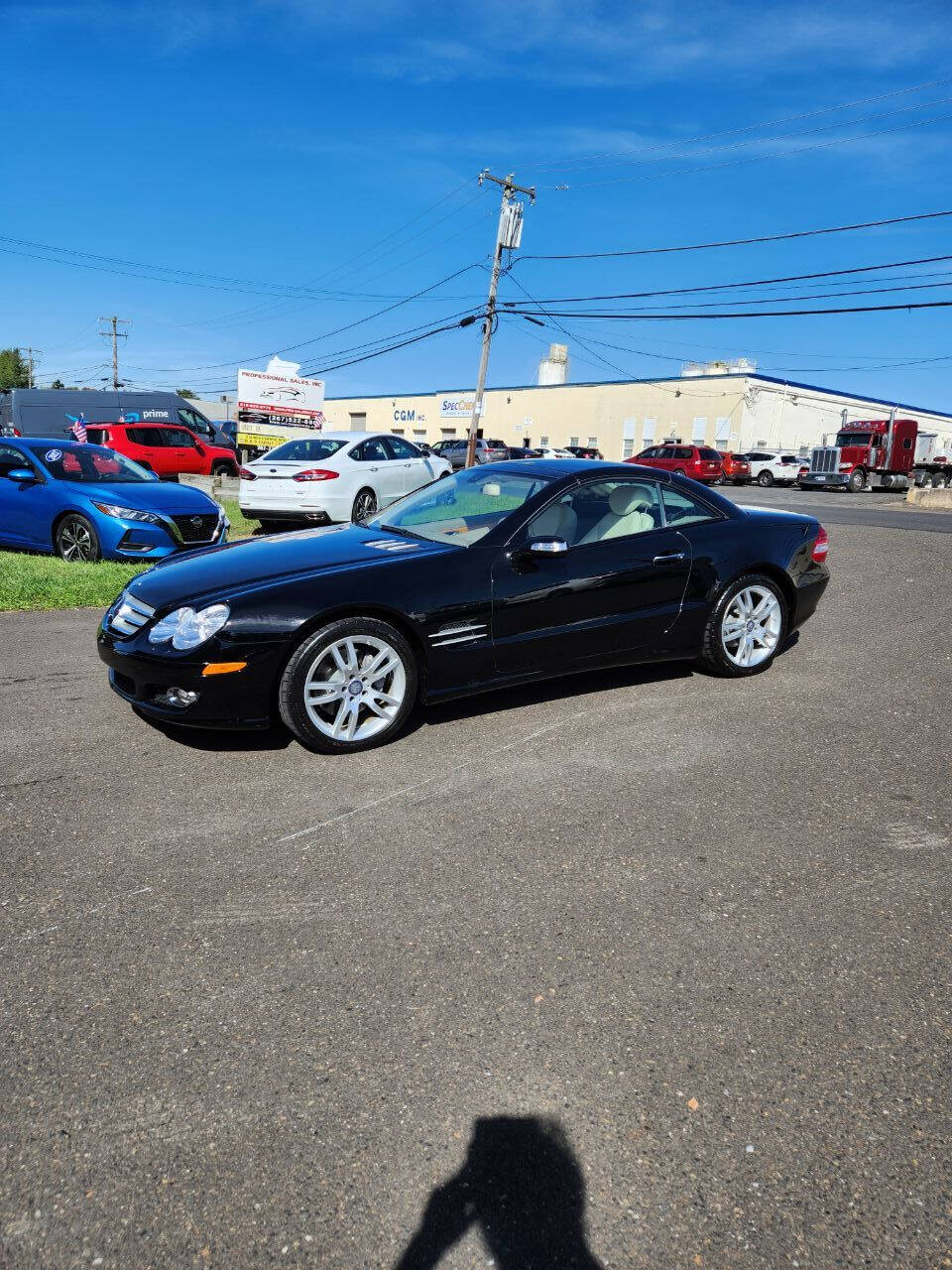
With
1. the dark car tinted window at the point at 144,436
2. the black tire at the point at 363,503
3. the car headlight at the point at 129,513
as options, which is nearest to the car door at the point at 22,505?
the car headlight at the point at 129,513

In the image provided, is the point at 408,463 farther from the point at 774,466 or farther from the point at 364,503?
the point at 774,466

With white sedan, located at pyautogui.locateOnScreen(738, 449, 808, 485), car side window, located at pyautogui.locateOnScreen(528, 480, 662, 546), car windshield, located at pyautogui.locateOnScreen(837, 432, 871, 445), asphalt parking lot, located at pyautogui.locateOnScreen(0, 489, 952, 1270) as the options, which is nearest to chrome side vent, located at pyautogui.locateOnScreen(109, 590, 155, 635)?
asphalt parking lot, located at pyautogui.locateOnScreen(0, 489, 952, 1270)

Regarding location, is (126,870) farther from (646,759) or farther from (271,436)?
(271,436)

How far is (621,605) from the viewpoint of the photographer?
16.5ft

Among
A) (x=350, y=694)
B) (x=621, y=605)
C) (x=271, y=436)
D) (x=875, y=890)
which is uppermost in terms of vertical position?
(x=271, y=436)

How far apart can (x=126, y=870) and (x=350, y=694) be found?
4.70ft

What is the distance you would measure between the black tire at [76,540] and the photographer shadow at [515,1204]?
28.3 feet

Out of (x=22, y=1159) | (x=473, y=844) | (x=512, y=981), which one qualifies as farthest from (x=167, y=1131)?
(x=473, y=844)

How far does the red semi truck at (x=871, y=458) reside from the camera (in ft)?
118

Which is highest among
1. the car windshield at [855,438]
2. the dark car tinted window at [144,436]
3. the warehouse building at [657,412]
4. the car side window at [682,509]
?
the warehouse building at [657,412]

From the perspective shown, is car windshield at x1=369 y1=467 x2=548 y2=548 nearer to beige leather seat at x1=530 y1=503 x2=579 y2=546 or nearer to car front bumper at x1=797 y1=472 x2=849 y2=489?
beige leather seat at x1=530 y1=503 x2=579 y2=546

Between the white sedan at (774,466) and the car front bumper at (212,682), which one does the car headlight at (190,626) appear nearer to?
the car front bumper at (212,682)

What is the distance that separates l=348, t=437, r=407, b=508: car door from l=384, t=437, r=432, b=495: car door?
0.04 meters

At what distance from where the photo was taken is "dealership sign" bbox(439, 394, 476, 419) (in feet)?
216
